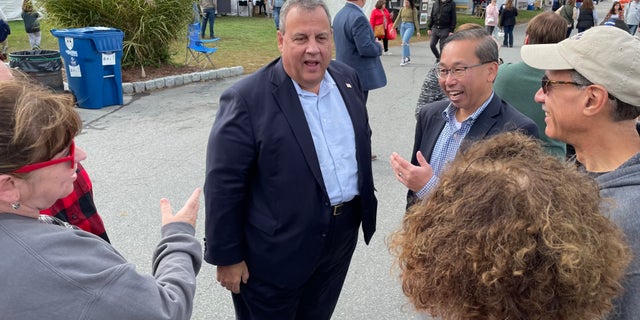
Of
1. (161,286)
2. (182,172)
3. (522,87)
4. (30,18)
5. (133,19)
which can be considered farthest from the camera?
(30,18)

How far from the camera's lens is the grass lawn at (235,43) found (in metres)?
11.7

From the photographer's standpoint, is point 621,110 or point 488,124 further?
point 488,124

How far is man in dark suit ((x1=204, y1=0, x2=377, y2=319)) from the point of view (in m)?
2.07

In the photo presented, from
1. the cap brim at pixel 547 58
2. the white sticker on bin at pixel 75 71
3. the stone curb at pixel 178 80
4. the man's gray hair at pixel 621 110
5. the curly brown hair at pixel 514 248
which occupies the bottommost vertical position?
the stone curb at pixel 178 80

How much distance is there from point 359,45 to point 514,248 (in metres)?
4.81

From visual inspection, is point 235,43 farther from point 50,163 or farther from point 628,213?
point 628,213

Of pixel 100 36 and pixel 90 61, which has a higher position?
pixel 100 36

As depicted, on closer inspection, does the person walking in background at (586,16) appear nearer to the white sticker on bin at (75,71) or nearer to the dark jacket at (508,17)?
the dark jacket at (508,17)

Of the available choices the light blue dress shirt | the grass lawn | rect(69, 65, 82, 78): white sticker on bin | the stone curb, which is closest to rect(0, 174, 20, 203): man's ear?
the light blue dress shirt

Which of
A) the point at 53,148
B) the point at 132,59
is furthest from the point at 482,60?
the point at 132,59

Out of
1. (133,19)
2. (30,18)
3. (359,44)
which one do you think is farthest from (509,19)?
(30,18)

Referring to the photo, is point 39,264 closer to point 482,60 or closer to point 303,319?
point 303,319

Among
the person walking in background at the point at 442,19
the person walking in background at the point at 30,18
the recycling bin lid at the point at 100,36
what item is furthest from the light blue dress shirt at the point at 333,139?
the person walking in background at the point at 30,18

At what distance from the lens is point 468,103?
241 centimetres
